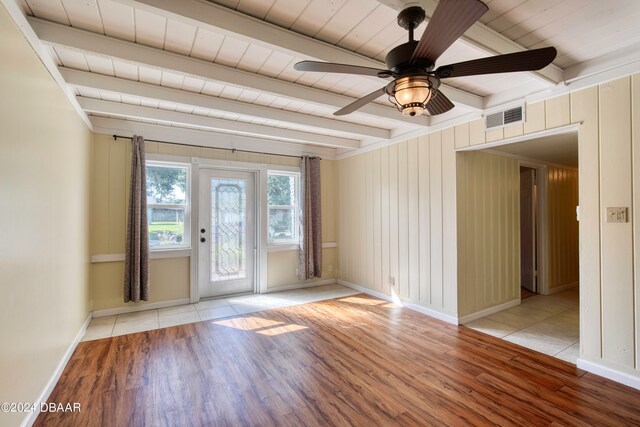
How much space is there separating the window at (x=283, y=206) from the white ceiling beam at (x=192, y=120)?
0.95m

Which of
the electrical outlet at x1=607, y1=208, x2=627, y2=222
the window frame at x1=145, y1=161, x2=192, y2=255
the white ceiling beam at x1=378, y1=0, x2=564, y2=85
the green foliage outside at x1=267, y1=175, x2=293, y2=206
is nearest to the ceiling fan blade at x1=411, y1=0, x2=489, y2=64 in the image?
the white ceiling beam at x1=378, y1=0, x2=564, y2=85

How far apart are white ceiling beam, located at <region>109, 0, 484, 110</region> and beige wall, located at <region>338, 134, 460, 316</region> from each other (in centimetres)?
189

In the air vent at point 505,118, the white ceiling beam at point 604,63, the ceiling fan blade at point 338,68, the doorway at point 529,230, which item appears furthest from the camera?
the doorway at point 529,230

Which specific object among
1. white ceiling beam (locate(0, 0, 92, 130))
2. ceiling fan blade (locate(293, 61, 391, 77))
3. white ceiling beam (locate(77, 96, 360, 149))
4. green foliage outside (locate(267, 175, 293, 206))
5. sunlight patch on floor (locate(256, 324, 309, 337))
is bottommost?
sunlight patch on floor (locate(256, 324, 309, 337))

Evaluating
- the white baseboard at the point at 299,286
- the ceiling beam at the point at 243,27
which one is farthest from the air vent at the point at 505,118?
the white baseboard at the point at 299,286

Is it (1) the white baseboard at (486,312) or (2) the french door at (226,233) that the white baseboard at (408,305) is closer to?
(1) the white baseboard at (486,312)

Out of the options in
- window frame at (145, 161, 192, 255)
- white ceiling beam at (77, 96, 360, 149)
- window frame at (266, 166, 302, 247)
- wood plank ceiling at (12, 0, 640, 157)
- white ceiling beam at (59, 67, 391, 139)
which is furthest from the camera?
window frame at (266, 166, 302, 247)

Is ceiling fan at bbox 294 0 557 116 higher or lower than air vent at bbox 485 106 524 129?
lower

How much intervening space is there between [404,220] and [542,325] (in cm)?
199

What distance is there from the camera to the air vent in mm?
2893

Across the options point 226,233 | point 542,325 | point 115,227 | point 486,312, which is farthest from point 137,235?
point 542,325

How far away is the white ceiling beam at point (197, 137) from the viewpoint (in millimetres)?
3756

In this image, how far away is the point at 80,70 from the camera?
2.48 m

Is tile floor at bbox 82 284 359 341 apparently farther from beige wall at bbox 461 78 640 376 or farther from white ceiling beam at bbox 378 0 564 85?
white ceiling beam at bbox 378 0 564 85
